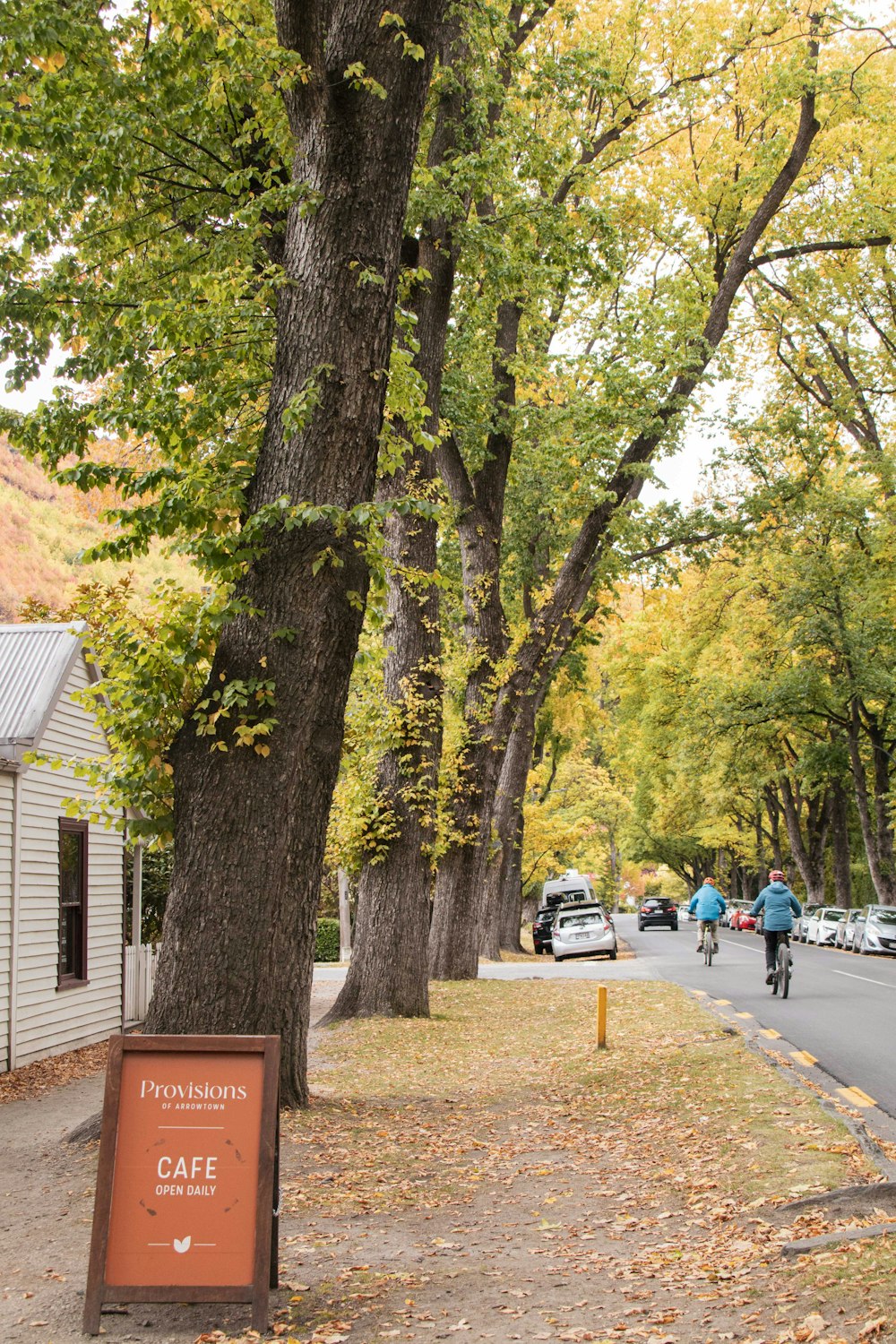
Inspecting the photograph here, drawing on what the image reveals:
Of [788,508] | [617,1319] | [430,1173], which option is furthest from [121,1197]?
[788,508]

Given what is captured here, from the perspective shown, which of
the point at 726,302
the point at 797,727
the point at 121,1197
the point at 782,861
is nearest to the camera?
the point at 121,1197

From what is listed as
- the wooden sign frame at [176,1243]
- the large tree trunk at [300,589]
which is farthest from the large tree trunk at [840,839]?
the wooden sign frame at [176,1243]

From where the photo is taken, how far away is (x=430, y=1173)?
7781 millimetres

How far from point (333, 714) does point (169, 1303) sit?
11.8 ft

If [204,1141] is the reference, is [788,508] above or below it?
above

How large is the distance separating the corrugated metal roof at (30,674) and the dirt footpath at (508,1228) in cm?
450

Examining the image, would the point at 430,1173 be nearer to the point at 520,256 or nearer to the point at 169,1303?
the point at 169,1303

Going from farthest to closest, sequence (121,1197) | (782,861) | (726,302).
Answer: (782,861)
(726,302)
(121,1197)

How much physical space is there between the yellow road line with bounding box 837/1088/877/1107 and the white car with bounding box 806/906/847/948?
3067cm

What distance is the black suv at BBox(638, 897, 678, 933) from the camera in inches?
2482

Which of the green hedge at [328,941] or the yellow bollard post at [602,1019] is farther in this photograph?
the green hedge at [328,941]

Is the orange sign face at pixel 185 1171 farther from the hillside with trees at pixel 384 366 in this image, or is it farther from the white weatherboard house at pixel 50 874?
the white weatherboard house at pixel 50 874

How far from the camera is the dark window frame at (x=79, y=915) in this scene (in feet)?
50.0

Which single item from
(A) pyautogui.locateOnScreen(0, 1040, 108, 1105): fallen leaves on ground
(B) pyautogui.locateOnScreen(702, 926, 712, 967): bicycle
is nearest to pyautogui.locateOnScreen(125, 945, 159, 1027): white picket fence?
(A) pyautogui.locateOnScreen(0, 1040, 108, 1105): fallen leaves on ground
